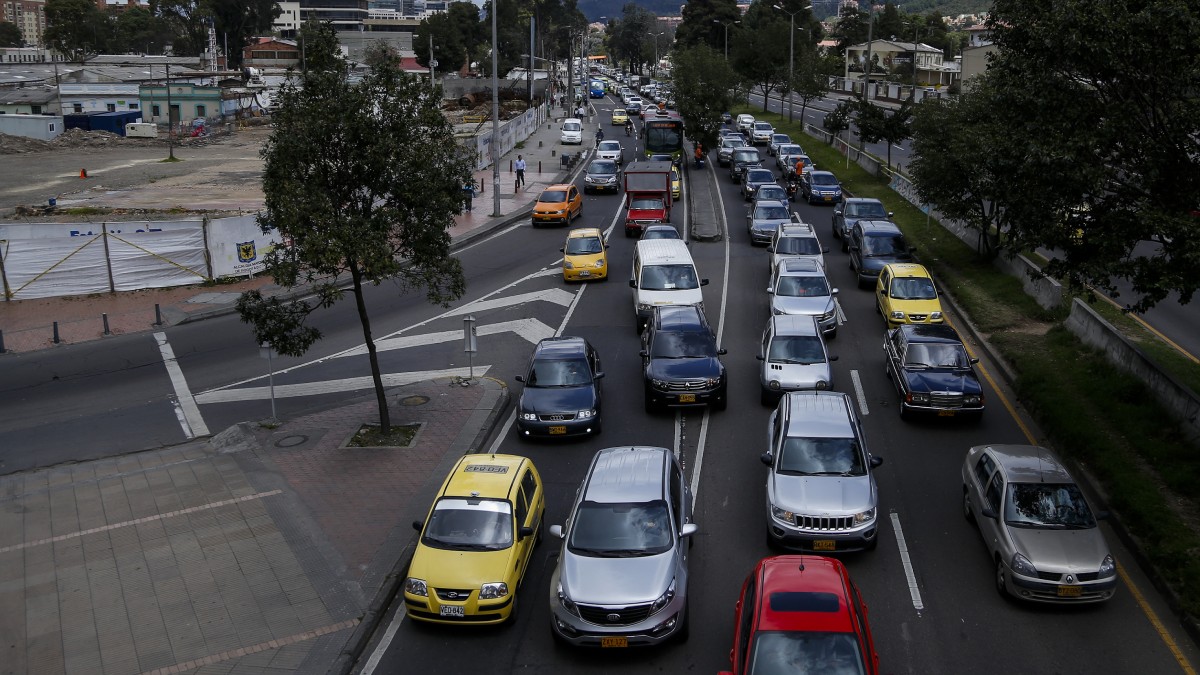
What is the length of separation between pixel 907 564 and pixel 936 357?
21.6ft

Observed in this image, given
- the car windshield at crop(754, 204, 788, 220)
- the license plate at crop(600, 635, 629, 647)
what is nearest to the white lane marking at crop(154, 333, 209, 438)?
the license plate at crop(600, 635, 629, 647)

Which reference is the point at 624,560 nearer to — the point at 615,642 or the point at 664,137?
the point at 615,642

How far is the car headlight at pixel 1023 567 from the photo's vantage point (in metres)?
12.1

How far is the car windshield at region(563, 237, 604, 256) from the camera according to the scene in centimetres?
3011

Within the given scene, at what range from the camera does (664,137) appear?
5225 centimetres

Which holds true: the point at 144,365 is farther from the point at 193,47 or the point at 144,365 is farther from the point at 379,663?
the point at 193,47

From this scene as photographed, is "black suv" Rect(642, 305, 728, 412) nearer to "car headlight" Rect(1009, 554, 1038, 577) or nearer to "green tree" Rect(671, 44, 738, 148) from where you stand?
"car headlight" Rect(1009, 554, 1038, 577)

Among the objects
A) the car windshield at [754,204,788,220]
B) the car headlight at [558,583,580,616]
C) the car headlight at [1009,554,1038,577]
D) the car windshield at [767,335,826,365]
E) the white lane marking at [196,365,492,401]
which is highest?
the car windshield at [754,204,788,220]

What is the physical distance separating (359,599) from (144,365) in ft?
44.1

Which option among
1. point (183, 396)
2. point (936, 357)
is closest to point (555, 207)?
point (183, 396)

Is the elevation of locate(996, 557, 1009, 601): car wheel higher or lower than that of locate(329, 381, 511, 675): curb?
higher

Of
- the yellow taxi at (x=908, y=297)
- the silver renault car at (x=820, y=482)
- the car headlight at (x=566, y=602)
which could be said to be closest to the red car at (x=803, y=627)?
the car headlight at (x=566, y=602)

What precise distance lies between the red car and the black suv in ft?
26.4

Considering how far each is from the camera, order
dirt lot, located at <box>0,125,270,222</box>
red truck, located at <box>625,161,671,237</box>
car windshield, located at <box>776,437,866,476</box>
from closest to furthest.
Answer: car windshield, located at <box>776,437,866,476</box>, red truck, located at <box>625,161,671,237</box>, dirt lot, located at <box>0,125,270,222</box>
